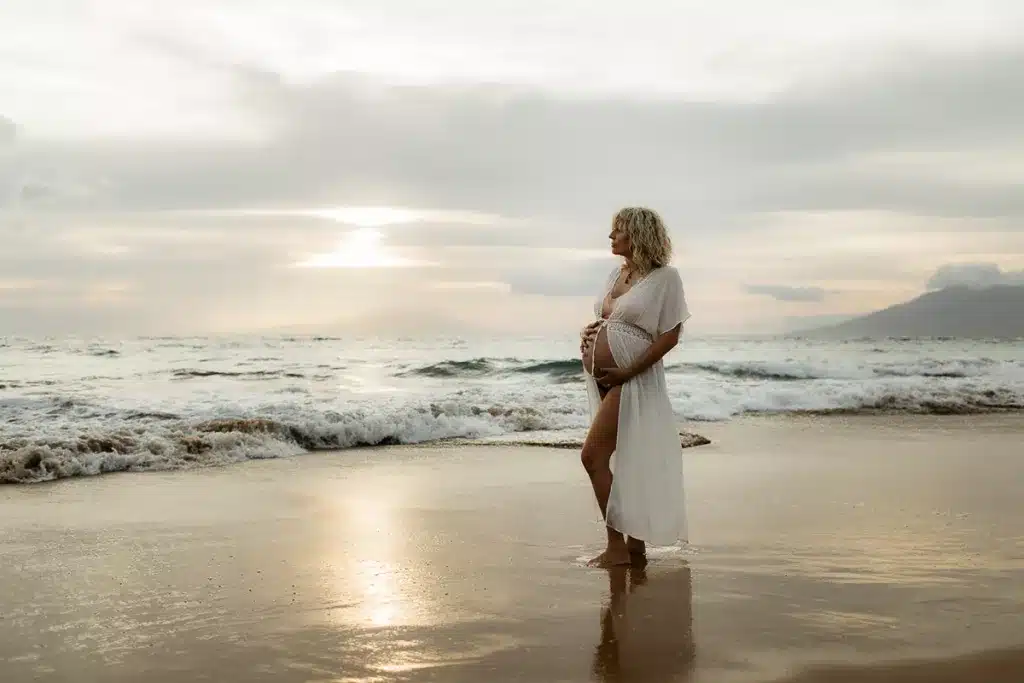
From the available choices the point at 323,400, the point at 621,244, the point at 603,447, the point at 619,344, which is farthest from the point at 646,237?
the point at 323,400

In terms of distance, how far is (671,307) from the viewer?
17.9ft

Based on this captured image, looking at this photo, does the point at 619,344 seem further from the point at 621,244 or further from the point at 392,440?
the point at 392,440

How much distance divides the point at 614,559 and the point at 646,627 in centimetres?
112

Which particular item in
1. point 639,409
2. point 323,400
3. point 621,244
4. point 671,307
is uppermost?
point 621,244

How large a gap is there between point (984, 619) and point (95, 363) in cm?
2922

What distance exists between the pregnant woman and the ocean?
557 centimetres

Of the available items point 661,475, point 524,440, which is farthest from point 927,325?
point 661,475

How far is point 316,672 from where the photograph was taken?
3.68 metres

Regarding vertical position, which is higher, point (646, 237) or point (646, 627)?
point (646, 237)

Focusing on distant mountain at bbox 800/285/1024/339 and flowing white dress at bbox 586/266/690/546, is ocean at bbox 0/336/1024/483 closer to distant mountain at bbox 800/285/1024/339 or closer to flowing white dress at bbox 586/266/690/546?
flowing white dress at bbox 586/266/690/546

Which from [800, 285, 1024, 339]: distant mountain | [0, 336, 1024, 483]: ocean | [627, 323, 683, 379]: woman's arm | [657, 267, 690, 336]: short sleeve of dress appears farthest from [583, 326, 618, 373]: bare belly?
[800, 285, 1024, 339]: distant mountain

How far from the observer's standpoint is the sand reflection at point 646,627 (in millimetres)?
3758

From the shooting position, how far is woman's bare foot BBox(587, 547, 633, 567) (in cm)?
541

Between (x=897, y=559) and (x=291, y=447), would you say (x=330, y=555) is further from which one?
(x=291, y=447)
